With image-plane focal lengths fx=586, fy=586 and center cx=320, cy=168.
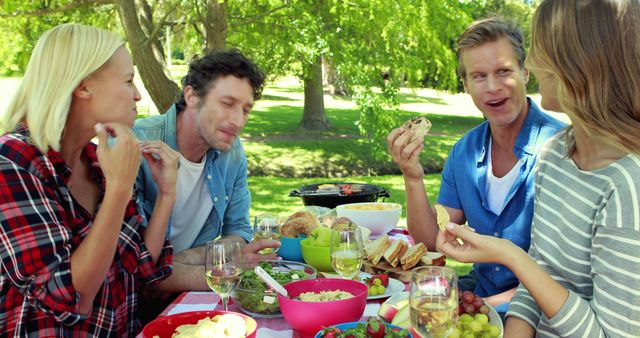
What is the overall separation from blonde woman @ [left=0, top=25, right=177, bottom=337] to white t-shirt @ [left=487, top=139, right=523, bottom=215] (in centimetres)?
171

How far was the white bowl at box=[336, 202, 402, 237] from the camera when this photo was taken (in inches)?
130

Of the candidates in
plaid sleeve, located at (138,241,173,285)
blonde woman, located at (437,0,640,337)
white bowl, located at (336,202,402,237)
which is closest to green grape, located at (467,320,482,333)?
blonde woman, located at (437,0,640,337)

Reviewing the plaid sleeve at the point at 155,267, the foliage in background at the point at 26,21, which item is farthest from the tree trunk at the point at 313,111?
the plaid sleeve at the point at 155,267

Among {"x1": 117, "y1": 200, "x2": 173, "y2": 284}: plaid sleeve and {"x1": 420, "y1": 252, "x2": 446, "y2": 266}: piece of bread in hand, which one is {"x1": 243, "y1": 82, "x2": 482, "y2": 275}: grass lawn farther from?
{"x1": 117, "y1": 200, "x2": 173, "y2": 284}: plaid sleeve

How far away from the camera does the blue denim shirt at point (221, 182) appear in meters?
3.22

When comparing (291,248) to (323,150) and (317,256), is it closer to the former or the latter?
(317,256)

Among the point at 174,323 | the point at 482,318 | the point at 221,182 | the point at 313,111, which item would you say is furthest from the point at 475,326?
the point at 313,111

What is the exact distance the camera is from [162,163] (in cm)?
256

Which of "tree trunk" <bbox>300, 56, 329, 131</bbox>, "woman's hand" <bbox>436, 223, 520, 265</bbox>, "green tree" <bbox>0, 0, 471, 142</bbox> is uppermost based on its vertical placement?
"green tree" <bbox>0, 0, 471, 142</bbox>

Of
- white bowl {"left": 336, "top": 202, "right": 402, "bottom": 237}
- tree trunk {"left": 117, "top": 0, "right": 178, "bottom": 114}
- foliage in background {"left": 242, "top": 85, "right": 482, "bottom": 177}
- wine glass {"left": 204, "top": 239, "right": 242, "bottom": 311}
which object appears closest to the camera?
wine glass {"left": 204, "top": 239, "right": 242, "bottom": 311}

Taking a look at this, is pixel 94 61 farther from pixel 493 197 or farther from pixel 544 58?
pixel 493 197

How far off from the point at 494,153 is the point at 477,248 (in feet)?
4.43

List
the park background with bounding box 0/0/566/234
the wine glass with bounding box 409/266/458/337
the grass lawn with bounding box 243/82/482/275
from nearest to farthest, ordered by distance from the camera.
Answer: the wine glass with bounding box 409/266/458/337
the park background with bounding box 0/0/566/234
the grass lawn with bounding box 243/82/482/275

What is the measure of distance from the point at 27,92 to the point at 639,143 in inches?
80.9
